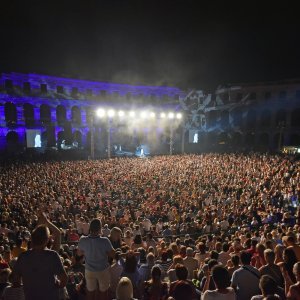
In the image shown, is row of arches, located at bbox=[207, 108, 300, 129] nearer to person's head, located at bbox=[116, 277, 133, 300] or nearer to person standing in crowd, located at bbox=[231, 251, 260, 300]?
person standing in crowd, located at bbox=[231, 251, 260, 300]

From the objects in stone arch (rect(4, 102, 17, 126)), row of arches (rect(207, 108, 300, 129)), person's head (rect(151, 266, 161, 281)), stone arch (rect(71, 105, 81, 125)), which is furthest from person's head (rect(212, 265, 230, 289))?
stone arch (rect(71, 105, 81, 125))

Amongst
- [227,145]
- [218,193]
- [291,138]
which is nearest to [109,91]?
[227,145]

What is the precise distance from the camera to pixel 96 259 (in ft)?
15.5

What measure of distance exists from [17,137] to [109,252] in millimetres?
47913

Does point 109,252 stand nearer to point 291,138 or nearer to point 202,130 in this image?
point 291,138

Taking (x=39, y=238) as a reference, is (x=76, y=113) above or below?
above

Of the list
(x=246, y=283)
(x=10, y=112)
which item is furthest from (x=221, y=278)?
(x=10, y=112)

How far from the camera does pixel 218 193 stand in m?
17.7

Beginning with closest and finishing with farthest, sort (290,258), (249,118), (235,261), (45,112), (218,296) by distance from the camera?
(218,296) → (290,258) → (235,261) → (45,112) → (249,118)

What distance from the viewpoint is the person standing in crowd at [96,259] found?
471 centimetres

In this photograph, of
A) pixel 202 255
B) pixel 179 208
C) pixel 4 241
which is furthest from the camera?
pixel 179 208

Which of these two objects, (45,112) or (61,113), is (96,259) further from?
(61,113)

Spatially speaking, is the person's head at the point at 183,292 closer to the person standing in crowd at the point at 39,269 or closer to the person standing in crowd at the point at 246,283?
the person standing in crowd at the point at 246,283

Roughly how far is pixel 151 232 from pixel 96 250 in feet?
21.1
